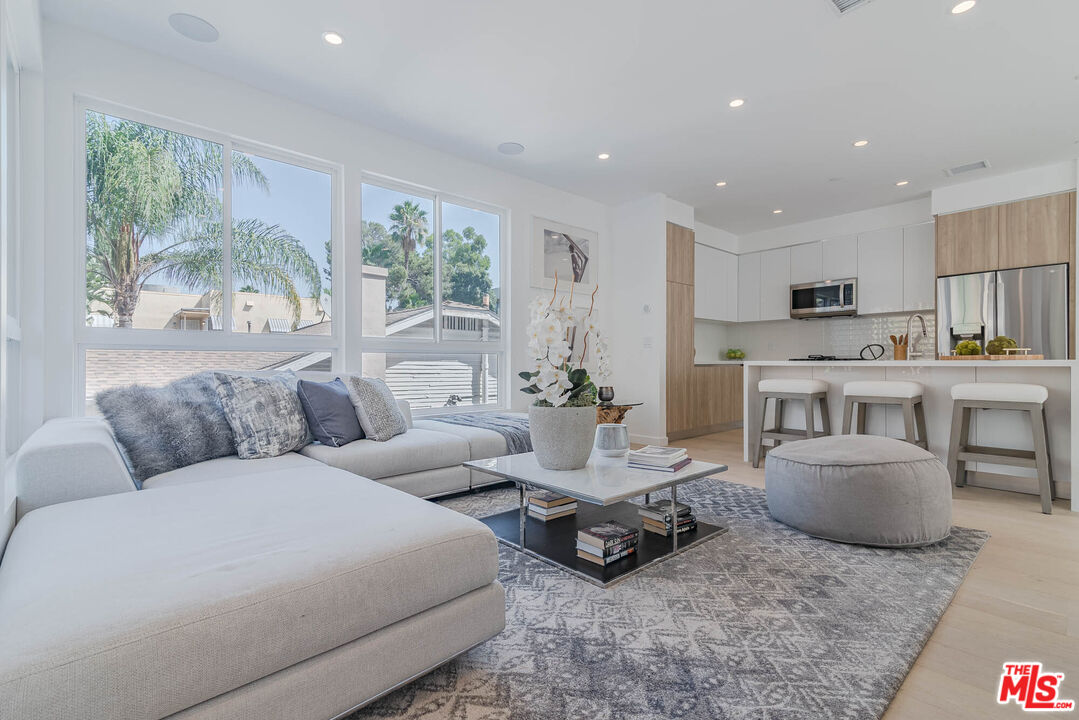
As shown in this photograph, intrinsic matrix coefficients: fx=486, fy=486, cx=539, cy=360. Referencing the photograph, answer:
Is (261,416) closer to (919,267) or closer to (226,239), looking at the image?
(226,239)

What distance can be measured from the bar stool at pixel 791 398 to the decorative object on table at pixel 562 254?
2.21 metres

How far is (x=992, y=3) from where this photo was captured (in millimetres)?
2408

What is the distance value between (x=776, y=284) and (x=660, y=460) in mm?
5197

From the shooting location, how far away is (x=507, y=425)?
3.49 meters

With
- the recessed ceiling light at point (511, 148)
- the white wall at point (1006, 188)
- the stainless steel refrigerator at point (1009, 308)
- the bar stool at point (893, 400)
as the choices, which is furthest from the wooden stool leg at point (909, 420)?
the recessed ceiling light at point (511, 148)

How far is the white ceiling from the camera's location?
8.33ft

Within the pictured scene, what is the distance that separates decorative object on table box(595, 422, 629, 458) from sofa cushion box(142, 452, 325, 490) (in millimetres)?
1289

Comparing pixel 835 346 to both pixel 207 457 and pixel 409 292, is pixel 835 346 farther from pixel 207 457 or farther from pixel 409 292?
pixel 207 457

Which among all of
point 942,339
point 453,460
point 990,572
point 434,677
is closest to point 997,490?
point 990,572

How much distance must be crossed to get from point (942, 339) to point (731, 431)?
2446 mm

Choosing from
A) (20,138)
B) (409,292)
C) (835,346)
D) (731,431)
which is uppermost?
(20,138)

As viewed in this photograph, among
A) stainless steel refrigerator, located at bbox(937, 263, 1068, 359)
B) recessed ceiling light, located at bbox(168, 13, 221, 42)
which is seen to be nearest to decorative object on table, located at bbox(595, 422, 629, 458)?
recessed ceiling light, located at bbox(168, 13, 221, 42)

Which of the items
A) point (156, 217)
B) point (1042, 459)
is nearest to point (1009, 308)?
point (1042, 459)

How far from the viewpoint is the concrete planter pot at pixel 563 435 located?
2117 mm
